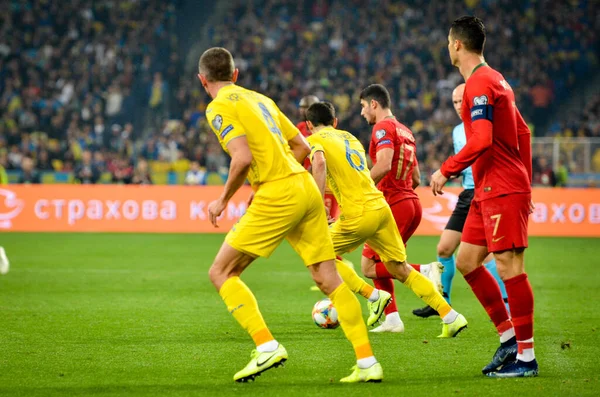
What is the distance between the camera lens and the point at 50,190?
20.3 metres

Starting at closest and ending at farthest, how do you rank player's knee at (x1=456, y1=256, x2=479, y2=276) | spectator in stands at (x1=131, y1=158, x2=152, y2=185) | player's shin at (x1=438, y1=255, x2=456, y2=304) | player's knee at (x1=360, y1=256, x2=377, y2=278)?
player's knee at (x1=456, y1=256, x2=479, y2=276), player's knee at (x1=360, y1=256, x2=377, y2=278), player's shin at (x1=438, y1=255, x2=456, y2=304), spectator in stands at (x1=131, y1=158, x2=152, y2=185)

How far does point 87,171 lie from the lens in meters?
24.2

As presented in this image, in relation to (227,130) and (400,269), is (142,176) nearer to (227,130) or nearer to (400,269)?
(400,269)

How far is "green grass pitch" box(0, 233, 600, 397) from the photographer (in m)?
5.72

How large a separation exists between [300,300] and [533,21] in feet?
73.7

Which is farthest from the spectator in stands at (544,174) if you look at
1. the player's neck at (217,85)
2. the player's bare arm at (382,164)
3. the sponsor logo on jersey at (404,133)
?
the player's neck at (217,85)

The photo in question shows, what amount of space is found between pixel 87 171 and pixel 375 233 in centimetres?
1796

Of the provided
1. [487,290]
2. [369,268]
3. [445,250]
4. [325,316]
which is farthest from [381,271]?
[487,290]

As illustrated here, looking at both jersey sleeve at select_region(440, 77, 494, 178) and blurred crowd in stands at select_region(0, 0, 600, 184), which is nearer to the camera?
jersey sleeve at select_region(440, 77, 494, 178)

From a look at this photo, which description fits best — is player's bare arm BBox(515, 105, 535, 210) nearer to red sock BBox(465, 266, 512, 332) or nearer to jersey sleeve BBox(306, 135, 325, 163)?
red sock BBox(465, 266, 512, 332)

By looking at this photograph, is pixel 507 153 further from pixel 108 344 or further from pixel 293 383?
pixel 108 344

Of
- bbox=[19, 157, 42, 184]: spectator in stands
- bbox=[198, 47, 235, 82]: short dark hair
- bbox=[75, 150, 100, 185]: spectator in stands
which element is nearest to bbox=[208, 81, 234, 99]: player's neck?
bbox=[198, 47, 235, 82]: short dark hair

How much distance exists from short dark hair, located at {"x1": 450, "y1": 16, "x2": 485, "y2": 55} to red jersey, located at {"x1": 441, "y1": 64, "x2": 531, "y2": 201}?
15 centimetres

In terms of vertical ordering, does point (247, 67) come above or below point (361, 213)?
below
